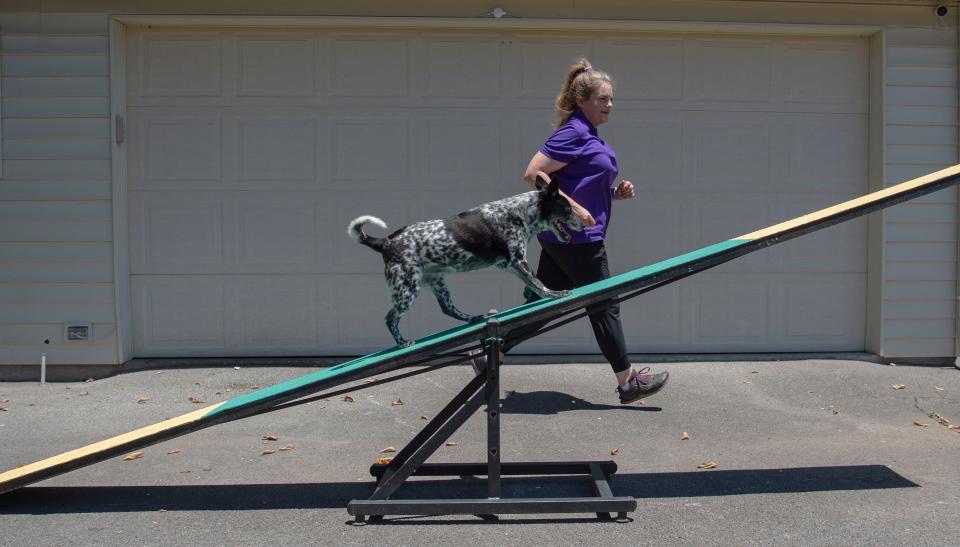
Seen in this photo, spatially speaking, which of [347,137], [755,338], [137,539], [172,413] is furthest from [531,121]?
[137,539]

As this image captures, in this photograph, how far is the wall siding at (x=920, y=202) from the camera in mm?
6676

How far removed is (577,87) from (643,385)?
5.23ft

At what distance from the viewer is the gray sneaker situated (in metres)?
4.59

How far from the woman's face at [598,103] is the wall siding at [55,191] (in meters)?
3.66

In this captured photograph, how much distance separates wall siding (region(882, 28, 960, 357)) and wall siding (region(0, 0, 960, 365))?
0.03ft

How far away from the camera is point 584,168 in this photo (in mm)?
4598

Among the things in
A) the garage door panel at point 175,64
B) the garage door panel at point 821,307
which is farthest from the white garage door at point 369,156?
the garage door panel at point 821,307

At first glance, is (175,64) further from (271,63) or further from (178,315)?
(178,315)

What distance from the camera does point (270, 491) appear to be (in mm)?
4148

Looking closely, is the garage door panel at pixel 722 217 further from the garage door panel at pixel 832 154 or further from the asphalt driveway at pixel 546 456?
the asphalt driveway at pixel 546 456

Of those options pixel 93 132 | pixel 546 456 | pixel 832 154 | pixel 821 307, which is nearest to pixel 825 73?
pixel 832 154

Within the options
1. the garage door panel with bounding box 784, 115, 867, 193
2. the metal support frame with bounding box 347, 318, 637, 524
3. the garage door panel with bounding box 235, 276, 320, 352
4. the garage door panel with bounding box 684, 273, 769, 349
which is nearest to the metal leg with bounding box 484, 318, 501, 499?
the metal support frame with bounding box 347, 318, 637, 524

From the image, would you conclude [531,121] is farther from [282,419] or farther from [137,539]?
[137,539]

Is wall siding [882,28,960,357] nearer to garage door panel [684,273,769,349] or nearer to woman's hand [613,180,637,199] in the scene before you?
garage door panel [684,273,769,349]
